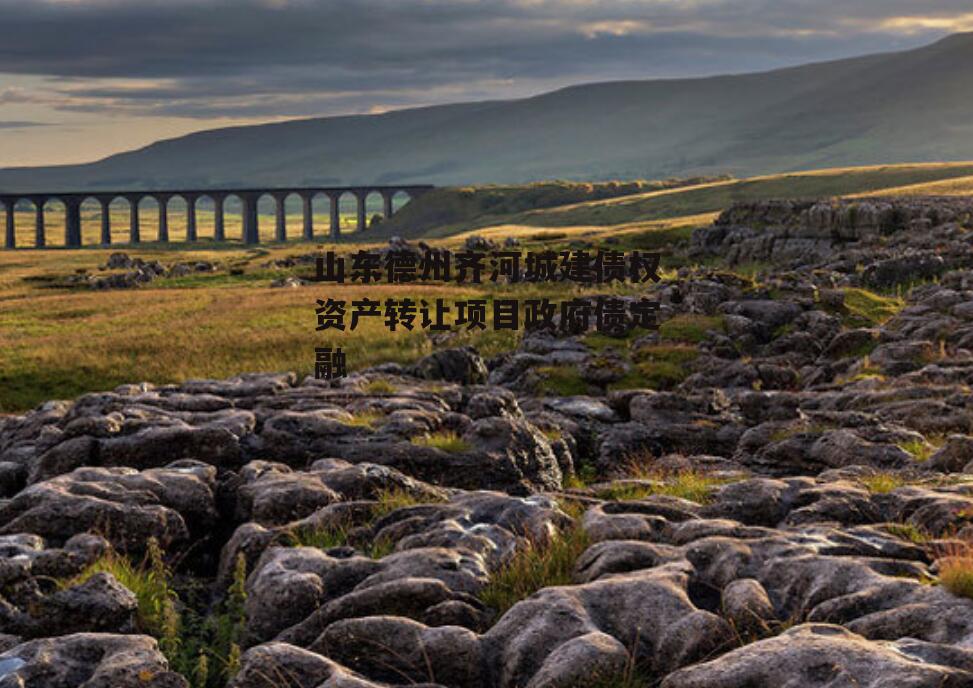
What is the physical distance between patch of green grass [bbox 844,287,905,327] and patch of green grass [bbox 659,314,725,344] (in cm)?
718

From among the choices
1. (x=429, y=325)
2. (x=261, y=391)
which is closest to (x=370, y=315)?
(x=429, y=325)

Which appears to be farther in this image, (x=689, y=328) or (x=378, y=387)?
(x=689, y=328)

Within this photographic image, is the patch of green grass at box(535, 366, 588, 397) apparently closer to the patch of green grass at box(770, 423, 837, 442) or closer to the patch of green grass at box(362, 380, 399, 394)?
the patch of green grass at box(362, 380, 399, 394)

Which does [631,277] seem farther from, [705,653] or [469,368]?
[705,653]

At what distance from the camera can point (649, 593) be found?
12.9 m

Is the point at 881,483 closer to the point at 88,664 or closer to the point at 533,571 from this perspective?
the point at 533,571

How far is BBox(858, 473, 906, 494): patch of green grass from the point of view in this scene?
63.6ft

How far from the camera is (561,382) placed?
134 ft

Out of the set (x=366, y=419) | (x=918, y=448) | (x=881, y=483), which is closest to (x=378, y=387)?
(x=366, y=419)

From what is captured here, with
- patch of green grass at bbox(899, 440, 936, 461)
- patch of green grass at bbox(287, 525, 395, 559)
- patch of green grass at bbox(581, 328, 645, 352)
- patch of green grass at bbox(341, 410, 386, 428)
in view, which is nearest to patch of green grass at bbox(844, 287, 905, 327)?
patch of green grass at bbox(581, 328, 645, 352)

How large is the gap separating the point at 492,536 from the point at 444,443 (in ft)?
25.5

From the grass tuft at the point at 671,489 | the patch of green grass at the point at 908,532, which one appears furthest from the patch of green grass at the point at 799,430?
the patch of green grass at the point at 908,532

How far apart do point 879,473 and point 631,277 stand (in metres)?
75.7

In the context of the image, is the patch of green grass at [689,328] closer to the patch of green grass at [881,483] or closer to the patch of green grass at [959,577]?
the patch of green grass at [881,483]
